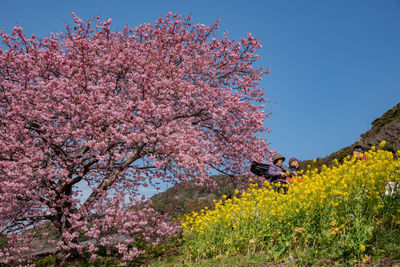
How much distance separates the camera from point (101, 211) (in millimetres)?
10836

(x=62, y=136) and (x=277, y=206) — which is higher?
(x=62, y=136)

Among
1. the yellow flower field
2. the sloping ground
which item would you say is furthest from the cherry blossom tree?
the sloping ground

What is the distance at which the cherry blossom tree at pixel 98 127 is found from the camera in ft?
31.1

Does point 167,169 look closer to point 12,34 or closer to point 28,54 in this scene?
point 28,54

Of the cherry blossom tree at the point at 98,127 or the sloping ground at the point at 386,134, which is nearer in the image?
the cherry blossom tree at the point at 98,127

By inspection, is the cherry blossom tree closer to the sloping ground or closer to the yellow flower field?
the yellow flower field

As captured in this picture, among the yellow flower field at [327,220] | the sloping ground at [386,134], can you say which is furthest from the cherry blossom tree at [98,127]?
the sloping ground at [386,134]

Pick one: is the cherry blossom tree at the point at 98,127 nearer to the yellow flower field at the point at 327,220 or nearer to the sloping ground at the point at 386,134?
the yellow flower field at the point at 327,220

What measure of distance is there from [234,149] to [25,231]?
8323 mm

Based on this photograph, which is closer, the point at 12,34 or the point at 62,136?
the point at 62,136

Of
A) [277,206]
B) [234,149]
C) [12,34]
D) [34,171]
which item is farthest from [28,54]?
[277,206]

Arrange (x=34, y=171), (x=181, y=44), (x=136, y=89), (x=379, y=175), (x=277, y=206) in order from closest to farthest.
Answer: (x=379, y=175), (x=277, y=206), (x=34, y=171), (x=136, y=89), (x=181, y=44)

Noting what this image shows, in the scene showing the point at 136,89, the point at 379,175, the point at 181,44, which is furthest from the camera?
the point at 181,44

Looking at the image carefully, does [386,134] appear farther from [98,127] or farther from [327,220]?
[98,127]
